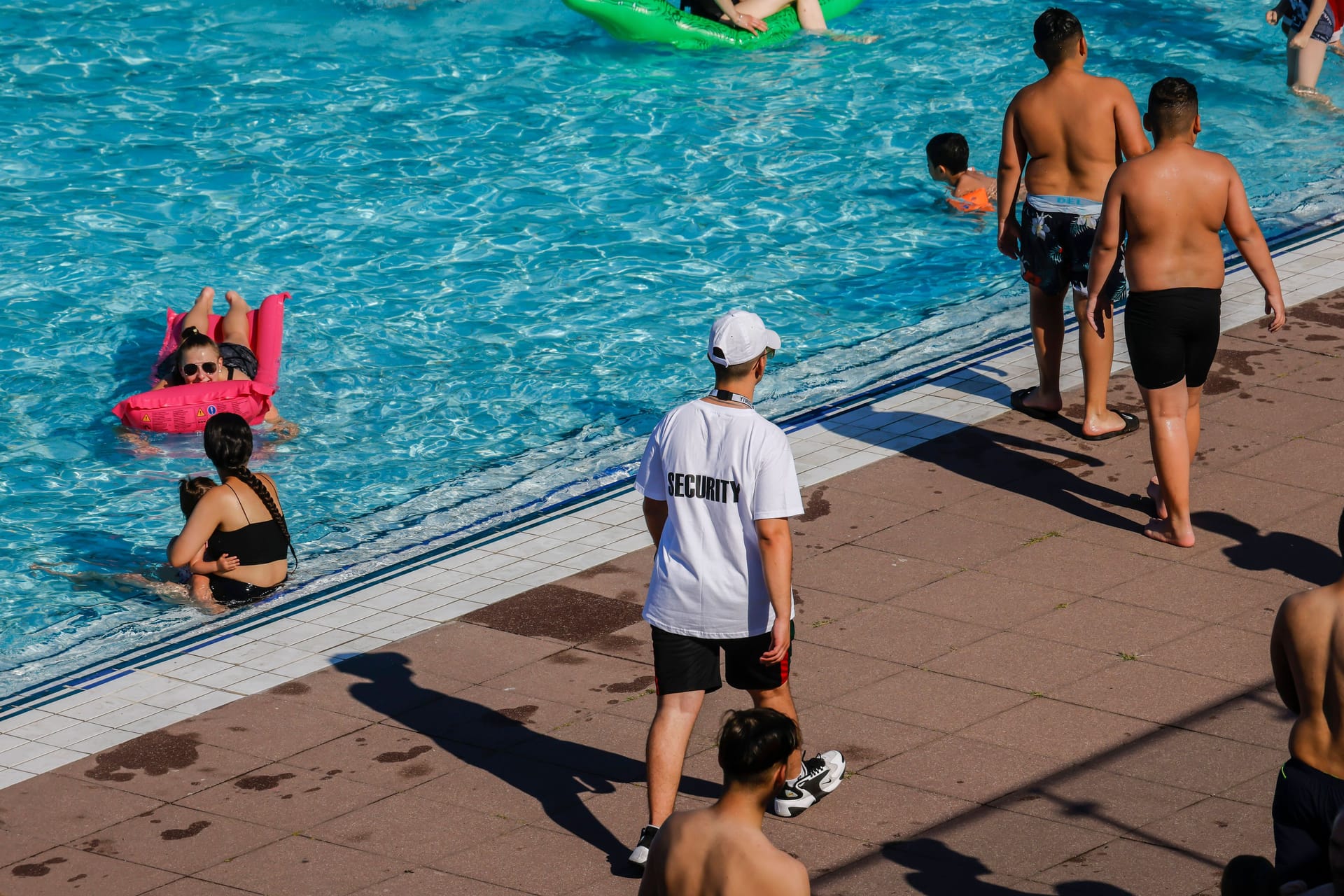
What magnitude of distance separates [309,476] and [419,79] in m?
8.90

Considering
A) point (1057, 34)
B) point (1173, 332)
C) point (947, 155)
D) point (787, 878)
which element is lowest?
point (787, 878)

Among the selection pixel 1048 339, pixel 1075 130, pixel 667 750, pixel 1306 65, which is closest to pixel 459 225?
pixel 1048 339

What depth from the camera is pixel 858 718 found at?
5777mm

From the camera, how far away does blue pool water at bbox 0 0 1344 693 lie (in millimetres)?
9945

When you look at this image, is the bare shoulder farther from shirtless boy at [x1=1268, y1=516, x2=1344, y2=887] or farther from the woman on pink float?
the woman on pink float

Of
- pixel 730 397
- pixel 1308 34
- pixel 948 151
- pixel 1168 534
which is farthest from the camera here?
pixel 1308 34

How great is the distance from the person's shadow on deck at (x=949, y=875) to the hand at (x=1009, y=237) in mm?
3850

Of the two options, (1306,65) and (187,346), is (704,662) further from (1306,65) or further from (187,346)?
(1306,65)

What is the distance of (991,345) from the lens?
32.6 ft

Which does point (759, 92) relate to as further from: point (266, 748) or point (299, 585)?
point (266, 748)

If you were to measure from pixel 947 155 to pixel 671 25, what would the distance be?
6789 mm

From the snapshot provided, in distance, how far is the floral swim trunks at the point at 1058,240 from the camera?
8.00 meters

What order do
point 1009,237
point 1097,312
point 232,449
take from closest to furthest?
A: 1. point 1097,312
2. point 232,449
3. point 1009,237

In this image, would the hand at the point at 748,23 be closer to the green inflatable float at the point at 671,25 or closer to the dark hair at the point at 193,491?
the green inflatable float at the point at 671,25
